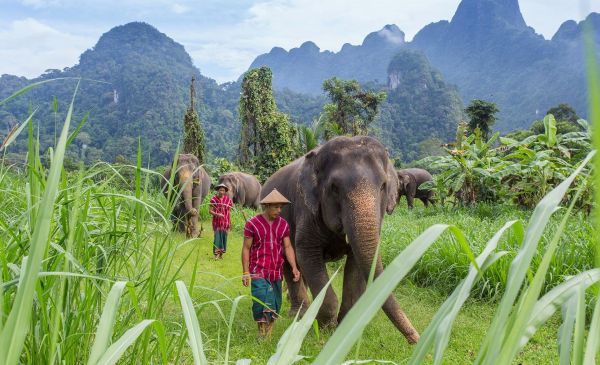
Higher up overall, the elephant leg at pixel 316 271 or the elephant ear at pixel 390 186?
the elephant ear at pixel 390 186

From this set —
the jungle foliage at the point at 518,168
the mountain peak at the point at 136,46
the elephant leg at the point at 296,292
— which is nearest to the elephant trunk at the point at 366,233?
the elephant leg at the point at 296,292

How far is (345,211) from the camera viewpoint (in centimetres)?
387

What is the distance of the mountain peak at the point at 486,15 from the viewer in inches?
6329

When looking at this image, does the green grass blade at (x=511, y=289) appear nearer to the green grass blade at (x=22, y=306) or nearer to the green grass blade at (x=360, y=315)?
the green grass blade at (x=360, y=315)

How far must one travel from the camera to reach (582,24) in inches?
14.7

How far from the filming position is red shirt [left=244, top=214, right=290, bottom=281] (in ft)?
14.7

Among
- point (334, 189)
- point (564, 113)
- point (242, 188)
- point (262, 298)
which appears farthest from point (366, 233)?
point (564, 113)

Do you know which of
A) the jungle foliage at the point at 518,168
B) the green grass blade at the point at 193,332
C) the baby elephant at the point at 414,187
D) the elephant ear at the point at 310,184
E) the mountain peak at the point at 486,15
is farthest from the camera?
the mountain peak at the point at 486,15

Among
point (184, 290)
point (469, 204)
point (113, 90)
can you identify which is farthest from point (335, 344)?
point (113, 90)

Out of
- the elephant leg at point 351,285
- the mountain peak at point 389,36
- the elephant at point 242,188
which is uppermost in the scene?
the mountain peak at point 389,36

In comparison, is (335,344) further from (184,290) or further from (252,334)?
(252,334)

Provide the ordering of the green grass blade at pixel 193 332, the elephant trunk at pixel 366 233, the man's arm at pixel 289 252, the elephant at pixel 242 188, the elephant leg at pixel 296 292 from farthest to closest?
the elephant at pixel 242 188 → the elephant leg at pixel 296 292 → the man's arm at pixel 289 252 → the elephant trunk at pixel 366 233 → the green grass blade at pixel 193 332

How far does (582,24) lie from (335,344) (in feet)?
1.37

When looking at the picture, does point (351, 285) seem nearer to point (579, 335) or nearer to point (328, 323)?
point (328, 323)
